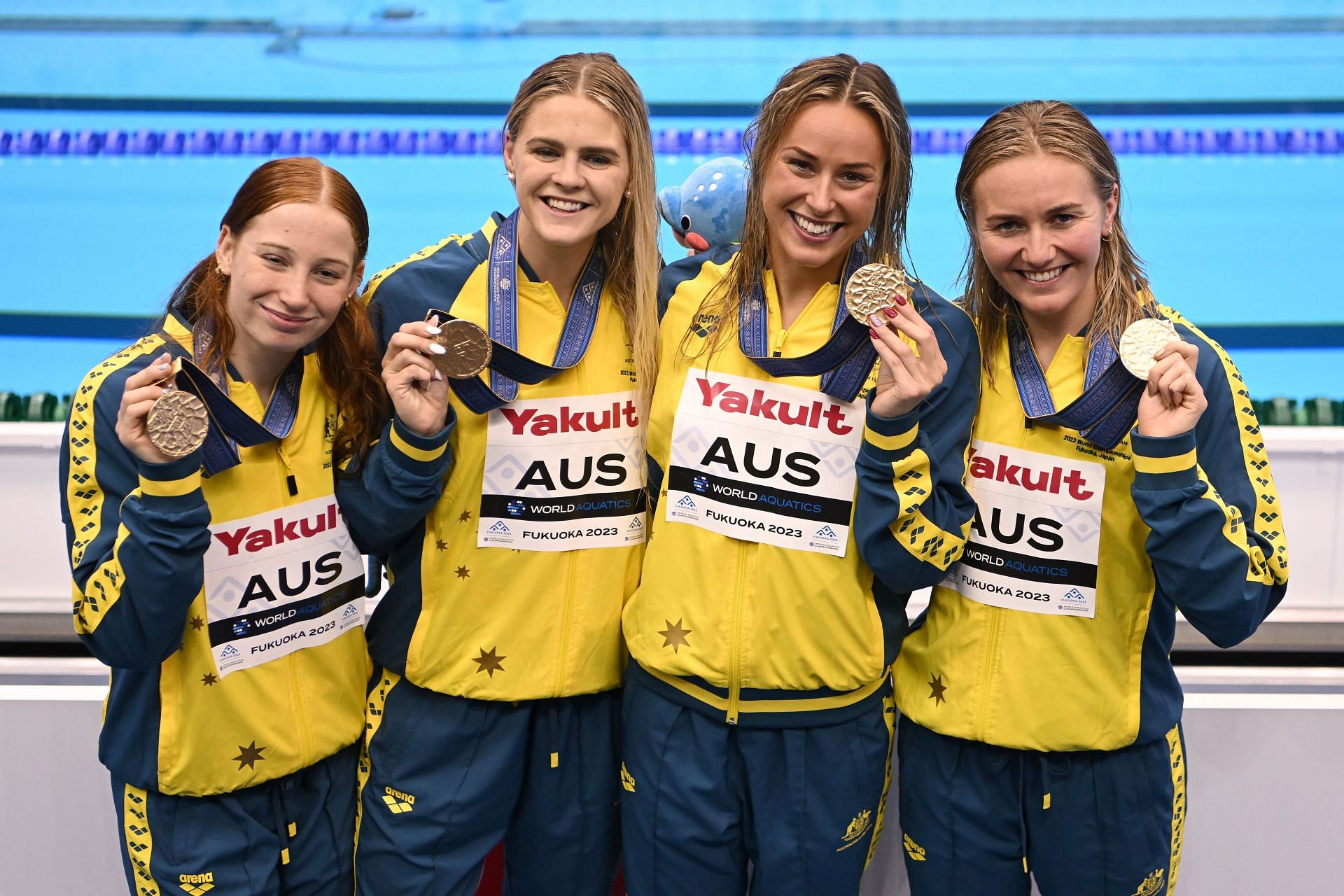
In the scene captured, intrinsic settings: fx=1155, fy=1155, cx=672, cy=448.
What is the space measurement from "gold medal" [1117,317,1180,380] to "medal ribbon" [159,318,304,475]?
122 cm

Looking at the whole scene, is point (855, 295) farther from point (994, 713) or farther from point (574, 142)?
point (994, 713)

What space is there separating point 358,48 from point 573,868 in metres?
5.79

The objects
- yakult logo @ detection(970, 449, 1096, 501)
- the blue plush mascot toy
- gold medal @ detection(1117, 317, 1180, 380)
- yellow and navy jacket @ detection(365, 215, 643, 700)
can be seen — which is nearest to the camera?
gold medal @ detection(1117, 317, 1180, 380)

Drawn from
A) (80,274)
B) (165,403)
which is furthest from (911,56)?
(165,403)

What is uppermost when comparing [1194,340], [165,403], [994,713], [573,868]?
[1194,340]

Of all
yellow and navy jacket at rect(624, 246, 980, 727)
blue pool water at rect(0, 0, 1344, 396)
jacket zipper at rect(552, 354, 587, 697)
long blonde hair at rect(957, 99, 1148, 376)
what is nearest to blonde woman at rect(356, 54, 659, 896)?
jacket zipper at rect(552, 354, 587, 697)

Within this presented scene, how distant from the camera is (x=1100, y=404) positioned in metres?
1.68

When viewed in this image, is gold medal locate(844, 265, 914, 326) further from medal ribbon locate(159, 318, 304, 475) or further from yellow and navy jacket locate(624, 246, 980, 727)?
medal ribbon locate(159, 318, 304, 475)

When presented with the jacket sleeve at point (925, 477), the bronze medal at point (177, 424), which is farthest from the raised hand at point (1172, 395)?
the bronze medal at point (177, 424)

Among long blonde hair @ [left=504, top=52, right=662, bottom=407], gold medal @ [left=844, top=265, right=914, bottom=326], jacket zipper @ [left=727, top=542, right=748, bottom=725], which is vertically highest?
Answer: long blonde hair @ [left=504, top=52, right=662, bottom=407]

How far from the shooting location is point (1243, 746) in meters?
2.34

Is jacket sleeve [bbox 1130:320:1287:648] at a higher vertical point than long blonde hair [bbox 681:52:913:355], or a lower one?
lower

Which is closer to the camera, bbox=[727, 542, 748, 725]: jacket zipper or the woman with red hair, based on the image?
the woman with red hair

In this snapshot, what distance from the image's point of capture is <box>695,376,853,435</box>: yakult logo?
1741mm
